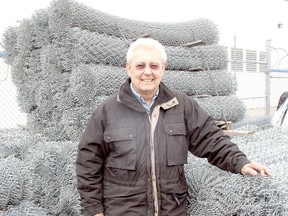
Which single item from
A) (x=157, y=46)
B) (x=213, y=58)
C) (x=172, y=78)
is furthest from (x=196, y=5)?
(x=157, y=46)

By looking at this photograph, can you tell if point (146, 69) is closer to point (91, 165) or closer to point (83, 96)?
point (91, 165)

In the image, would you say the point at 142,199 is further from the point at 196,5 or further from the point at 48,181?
the point at 196,5

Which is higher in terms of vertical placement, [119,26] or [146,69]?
[119,26]

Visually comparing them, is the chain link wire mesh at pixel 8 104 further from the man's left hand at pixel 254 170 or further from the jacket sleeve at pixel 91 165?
the man's left hand at pixel 254 170

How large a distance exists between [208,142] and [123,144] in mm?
361

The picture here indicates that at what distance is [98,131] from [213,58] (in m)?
1.83

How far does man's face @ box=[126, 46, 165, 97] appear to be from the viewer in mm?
1303

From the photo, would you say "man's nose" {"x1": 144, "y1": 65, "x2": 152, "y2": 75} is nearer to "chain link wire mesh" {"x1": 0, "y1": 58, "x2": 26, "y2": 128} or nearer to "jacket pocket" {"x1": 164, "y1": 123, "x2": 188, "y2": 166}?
"jacket pocket" {"x1": 164, "y1": 123, "x2": 188, "y2": 166}

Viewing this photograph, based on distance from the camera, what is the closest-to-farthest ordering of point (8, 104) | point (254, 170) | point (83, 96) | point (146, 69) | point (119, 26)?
1. point (254, 170)
2. point (146, 69)
3. point (83, 96)
4. point (119, 26)
5. point (8, 104)

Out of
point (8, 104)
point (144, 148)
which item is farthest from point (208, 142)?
point (8, 104)

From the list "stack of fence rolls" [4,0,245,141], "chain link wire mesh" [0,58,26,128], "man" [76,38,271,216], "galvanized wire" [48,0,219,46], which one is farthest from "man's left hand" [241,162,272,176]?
"chain link wire mesh" [0,58,26,128]

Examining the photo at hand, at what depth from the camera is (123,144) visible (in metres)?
1.27

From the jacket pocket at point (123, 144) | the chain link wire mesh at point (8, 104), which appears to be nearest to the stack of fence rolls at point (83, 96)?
the jacket pocket at point (123, 144)

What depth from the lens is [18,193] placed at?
138 centimetres
